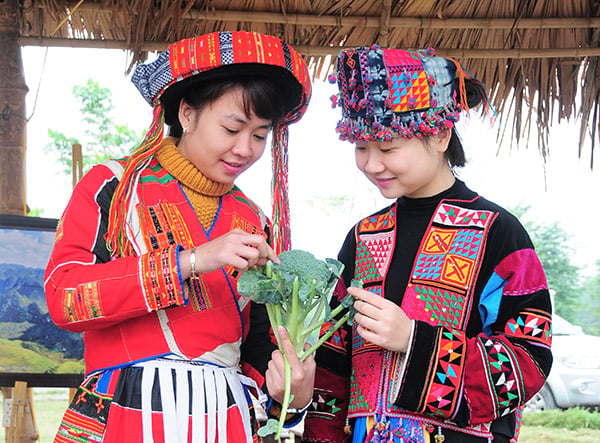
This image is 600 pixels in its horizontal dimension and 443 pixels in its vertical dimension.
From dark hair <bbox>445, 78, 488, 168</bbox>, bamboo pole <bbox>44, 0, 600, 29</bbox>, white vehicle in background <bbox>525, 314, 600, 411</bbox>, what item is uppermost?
bamboo pole <bbox>44, 0, 600, 29</bbox>

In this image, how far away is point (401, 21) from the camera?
12.2 feet

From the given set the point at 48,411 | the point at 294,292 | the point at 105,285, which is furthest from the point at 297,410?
the point at 48,411

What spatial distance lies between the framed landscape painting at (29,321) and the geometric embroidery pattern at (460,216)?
221 cm

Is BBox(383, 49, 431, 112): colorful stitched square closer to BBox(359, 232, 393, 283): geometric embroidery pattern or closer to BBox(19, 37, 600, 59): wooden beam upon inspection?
BBox(359, 232, 393, 283): geometric embroidery pattern

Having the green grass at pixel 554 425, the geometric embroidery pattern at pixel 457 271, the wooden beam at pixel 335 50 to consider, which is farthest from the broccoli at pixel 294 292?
the green grass at pixel 554 425

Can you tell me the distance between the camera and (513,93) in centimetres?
405

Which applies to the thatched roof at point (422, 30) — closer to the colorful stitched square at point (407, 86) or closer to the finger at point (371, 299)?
the colorful stitched square at point (407, 86)

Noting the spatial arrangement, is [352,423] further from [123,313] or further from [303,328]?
[123,313]

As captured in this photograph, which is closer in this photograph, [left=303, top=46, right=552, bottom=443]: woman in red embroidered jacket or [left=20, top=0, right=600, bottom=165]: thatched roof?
[left=303, top=46, right=552, bottom=443]: woman in red embroidered jacket

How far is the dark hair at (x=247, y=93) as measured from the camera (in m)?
1.90

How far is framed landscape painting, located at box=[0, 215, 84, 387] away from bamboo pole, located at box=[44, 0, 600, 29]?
123 cm

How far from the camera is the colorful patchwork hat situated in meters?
1.77

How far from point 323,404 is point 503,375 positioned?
556 millimetres

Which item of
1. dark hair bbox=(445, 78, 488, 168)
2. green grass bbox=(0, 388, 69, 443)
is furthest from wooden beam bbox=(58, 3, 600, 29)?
green grass bbox=(0, 388, 69, 443)
